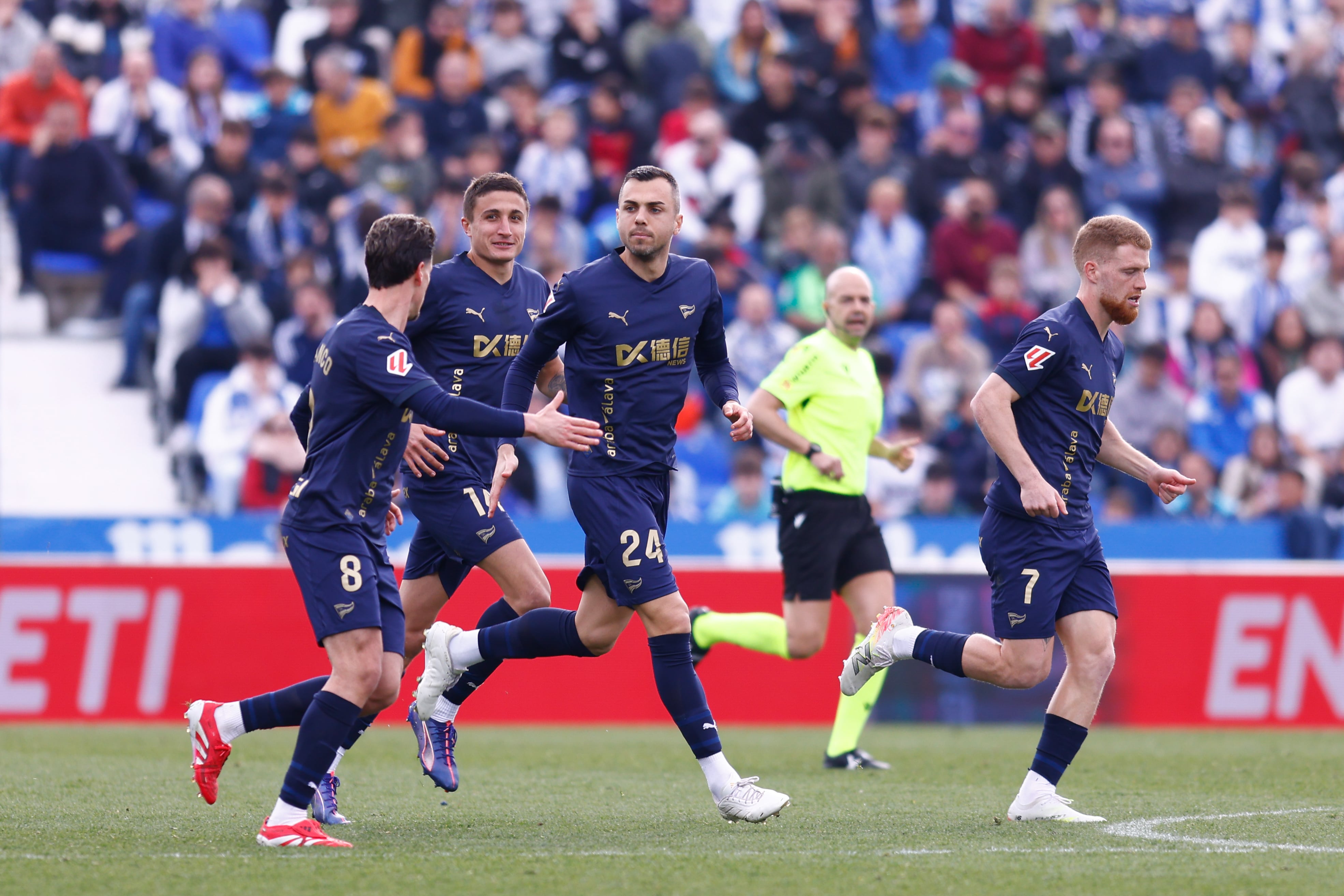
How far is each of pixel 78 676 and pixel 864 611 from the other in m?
5.74

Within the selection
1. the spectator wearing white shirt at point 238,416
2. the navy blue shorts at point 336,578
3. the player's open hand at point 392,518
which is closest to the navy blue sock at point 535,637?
the player's open hand at point 392,518

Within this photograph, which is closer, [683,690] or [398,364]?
[398,364]

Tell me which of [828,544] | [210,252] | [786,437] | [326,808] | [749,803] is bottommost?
[326,808]

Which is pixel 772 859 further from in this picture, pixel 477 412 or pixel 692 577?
pixel 692 577

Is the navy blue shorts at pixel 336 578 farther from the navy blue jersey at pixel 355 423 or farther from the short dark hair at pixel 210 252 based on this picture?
the short dark hair at pixel 210 252

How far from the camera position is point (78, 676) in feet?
39.1

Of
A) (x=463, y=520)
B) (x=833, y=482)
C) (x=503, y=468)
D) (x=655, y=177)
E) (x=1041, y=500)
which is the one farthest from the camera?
(x=833, y=482)

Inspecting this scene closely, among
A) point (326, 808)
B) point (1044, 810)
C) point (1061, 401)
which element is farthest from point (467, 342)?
point (1044, 810)

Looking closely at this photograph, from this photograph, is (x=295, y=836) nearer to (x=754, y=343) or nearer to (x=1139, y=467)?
(x=1139, y=467)

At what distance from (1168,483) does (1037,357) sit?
33.1 inches

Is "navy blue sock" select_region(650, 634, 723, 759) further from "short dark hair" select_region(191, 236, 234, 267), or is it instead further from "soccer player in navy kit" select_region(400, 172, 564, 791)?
"short dark hair" select_region(191, 236, 234, 267)

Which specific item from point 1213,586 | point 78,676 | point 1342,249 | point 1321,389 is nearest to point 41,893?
point 78,676

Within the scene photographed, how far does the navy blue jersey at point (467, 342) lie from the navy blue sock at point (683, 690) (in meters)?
1.35

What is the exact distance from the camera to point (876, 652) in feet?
24.3
